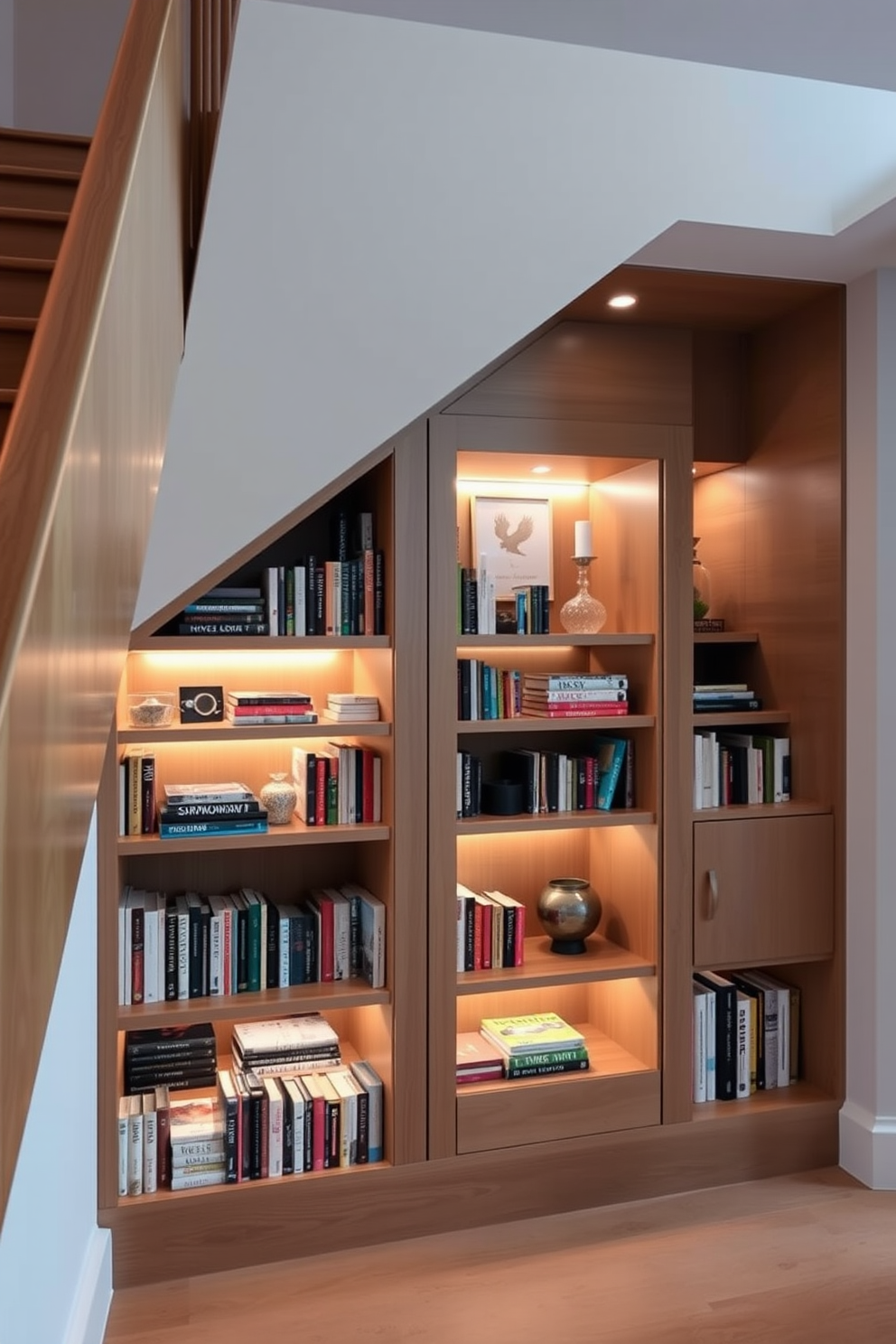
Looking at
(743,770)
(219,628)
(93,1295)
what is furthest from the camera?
(743,770)

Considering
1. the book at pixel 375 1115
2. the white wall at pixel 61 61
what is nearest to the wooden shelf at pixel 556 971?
the book at pixel 375 1115

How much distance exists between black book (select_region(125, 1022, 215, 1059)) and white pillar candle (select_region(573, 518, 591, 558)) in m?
1.62

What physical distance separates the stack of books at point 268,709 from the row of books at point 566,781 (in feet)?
1.54

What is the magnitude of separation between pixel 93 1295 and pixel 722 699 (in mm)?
2221

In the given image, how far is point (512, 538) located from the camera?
3.26 meters

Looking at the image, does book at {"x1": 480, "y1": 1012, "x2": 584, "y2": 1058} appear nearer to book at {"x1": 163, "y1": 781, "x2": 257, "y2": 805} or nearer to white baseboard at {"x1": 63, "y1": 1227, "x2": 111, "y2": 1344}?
book at {"x1": 163, "y1": 781, "x2": 257, "y2": 805}

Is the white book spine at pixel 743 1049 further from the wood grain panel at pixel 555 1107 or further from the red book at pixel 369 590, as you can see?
the red book at pixel 369 590

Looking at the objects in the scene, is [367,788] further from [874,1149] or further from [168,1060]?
[874,1149]

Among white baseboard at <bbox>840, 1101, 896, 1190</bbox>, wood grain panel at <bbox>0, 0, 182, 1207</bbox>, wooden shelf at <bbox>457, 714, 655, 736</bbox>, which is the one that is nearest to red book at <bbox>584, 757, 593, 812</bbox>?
wooden shelf at <bbox>457, 714, 655, 736</bbox>

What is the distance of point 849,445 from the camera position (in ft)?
9.97

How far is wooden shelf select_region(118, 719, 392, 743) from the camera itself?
2.60 meters

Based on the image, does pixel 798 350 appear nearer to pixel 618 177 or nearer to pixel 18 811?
pixel 618 177

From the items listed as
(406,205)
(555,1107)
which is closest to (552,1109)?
(555,1107)

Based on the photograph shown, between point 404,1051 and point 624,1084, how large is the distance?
638 millimetres
